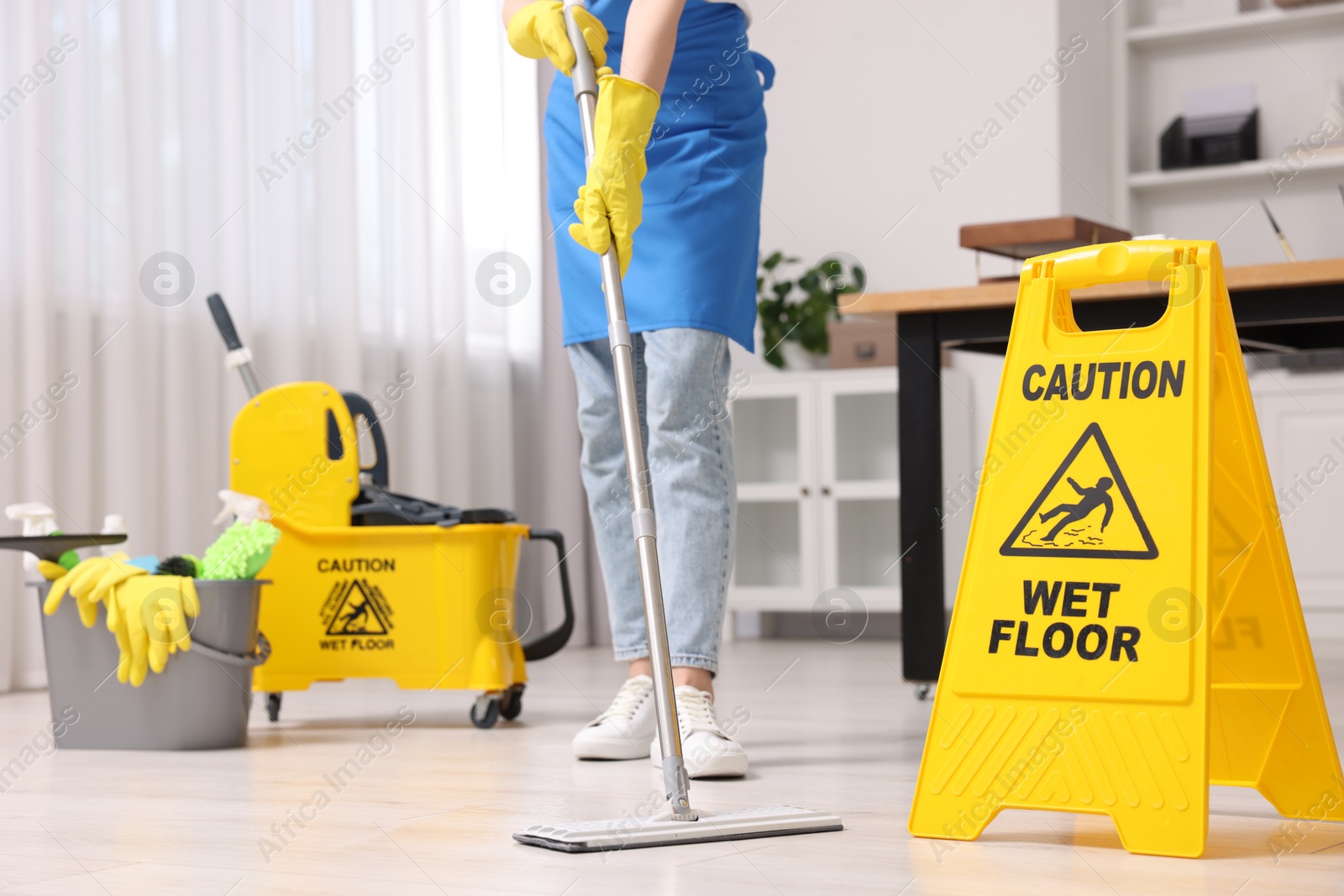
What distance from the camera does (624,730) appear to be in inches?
62.9

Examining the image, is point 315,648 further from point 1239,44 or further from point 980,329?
point 1239,44

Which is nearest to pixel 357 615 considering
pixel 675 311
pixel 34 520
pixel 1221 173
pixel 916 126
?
pixel 34 520

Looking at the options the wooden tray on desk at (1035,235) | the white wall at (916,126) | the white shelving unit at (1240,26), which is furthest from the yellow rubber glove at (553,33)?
the white shelving unit at (1240,26)

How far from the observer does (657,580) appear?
1151 millimetres

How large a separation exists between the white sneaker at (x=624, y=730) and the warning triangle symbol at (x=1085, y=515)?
0.55m

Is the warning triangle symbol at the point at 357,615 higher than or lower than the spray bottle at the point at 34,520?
lower

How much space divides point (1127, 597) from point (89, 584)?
1.25m

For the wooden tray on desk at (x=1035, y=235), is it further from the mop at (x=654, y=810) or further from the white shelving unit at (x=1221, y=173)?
the white shelving unit at (x=1221, y=173)

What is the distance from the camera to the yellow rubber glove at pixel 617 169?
1316 mm

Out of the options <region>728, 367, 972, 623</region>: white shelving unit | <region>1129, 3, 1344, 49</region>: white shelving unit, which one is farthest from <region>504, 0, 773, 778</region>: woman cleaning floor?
<region>1129, 3, 1344, 49</region>: white shelving unit

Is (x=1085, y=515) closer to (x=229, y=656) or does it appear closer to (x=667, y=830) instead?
(x=667, y=830)

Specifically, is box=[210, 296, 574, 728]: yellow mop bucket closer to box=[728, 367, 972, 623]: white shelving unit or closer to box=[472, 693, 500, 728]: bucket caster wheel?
box=[472, 693, 500, 728]: bucket caster wheel

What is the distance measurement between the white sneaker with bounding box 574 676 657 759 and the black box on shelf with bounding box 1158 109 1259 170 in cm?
273

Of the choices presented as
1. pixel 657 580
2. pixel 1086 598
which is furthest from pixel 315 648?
pixel 1086 598
